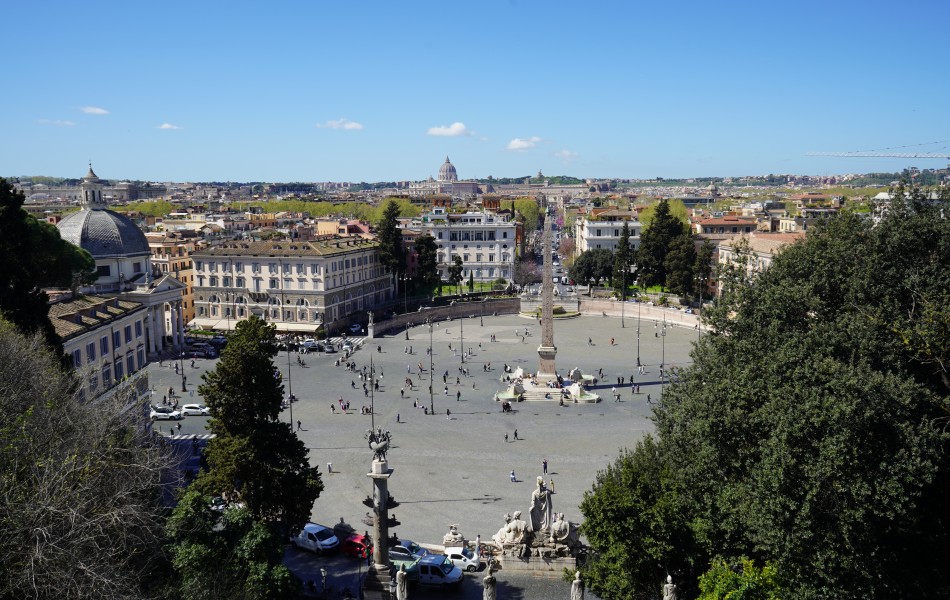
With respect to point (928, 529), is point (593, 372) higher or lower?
lower

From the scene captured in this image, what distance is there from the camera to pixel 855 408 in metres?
14.2

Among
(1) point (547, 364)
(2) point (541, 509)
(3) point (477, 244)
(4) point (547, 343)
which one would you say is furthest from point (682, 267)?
(2) point (541, 509)

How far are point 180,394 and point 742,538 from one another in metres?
30.5

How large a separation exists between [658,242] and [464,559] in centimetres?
5512

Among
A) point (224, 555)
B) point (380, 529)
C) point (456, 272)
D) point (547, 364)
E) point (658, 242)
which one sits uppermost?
point (658, 242)

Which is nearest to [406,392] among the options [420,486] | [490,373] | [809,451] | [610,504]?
[490,373]

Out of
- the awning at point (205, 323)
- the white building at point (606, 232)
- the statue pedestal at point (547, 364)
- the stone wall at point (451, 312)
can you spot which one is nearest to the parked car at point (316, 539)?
the statue pedestal at point (547, 364)

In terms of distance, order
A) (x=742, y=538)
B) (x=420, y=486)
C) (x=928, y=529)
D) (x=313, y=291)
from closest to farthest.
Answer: (x=928, y=529) < (x=742, y=538) < (x=420, y=486) < (x=313, y=291)

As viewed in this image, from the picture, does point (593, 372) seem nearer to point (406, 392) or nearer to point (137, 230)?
point (406, 392)

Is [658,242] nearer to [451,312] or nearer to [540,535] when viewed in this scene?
[451,312]

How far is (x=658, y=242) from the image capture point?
237ft

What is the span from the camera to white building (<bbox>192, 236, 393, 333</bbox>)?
2260 inches

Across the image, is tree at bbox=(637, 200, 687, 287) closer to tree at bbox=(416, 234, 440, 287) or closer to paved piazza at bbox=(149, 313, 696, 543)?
paved piazza at bbox=(149, 313, 696, 543)

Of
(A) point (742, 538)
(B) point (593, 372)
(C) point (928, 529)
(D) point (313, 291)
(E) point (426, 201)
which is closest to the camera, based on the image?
(C) point (928, 529)
